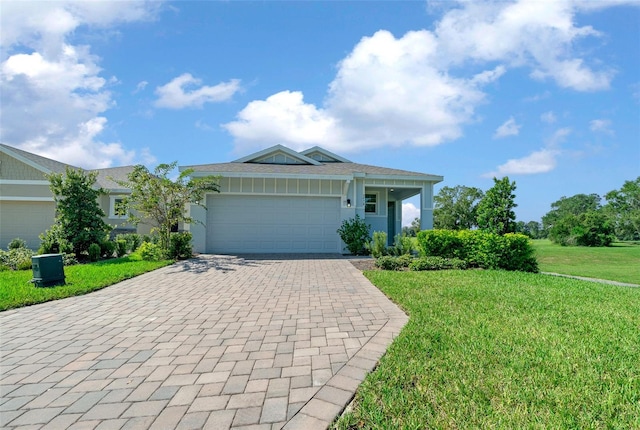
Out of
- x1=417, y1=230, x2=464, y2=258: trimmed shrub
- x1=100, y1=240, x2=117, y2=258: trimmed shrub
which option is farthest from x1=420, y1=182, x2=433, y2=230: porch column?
x1=100, y1=240, x2=117, y2=258: trimmed shrub

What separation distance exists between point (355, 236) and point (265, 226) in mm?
4053

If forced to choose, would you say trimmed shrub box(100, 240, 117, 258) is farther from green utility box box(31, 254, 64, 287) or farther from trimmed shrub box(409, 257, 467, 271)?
trimmed shrub box(409, 257, 467, 271)

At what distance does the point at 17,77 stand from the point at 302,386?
13.6 meters

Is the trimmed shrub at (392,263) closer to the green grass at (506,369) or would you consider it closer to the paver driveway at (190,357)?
the paver driveway at (190,357)

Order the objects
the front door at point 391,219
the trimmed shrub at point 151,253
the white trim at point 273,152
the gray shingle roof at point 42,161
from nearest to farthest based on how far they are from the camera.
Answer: the trimmed shrub at point 151,253, the gray shingle roof at point 42,161, the white trim at point 273,152, the front door at point 391,219

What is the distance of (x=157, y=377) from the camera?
273 centimetres

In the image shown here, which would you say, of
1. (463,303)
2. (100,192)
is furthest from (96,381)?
(100,192)

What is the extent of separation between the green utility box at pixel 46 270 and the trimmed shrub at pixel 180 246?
4.68 metres

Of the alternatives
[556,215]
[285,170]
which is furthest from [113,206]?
[556,215]

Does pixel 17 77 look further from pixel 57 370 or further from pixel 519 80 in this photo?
pixel 519 80

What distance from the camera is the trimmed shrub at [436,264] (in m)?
9.06

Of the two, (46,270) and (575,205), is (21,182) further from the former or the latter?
(575,205)

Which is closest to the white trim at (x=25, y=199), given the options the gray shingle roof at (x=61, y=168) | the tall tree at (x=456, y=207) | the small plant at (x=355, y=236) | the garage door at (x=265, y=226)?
the gray shingle roof at (x=61, y=168)

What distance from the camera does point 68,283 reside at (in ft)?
22.3
